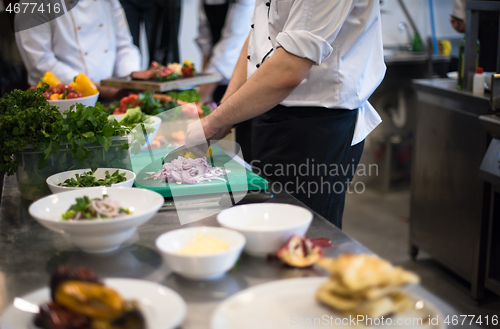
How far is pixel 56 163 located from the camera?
1208mm

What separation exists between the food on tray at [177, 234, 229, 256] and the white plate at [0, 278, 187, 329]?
0.09 m

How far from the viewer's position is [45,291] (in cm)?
69

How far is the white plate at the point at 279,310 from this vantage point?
61 centimetres

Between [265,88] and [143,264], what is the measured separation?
688mm

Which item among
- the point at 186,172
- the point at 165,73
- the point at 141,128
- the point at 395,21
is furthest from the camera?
the point at 395,21

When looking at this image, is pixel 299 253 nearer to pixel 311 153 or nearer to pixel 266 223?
pixel 266 223

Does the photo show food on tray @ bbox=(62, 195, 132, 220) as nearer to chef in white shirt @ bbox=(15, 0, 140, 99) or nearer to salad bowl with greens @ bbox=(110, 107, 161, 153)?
salad bowl with greens @ bbox=(110, 107, 161, 153)

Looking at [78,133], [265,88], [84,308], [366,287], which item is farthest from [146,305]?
[265,88]

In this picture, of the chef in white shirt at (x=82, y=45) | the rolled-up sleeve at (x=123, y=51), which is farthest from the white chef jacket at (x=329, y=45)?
the rolled-up sleeve at (x=123, y=51)

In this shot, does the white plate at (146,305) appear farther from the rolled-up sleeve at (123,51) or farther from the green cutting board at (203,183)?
the rolled-up sleeve at (123,51)

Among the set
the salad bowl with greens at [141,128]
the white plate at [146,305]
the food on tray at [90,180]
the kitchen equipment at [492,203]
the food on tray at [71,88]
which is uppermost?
the food on tray at [71,88]

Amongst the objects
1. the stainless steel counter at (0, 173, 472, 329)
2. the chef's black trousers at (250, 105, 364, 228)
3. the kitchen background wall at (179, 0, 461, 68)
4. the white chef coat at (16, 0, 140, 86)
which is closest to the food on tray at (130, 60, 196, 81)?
the white chef coat at (16, 0, 140, 86)

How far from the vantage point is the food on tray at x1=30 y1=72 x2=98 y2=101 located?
1.56 meters

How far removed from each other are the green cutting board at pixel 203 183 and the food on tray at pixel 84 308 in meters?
0.57
